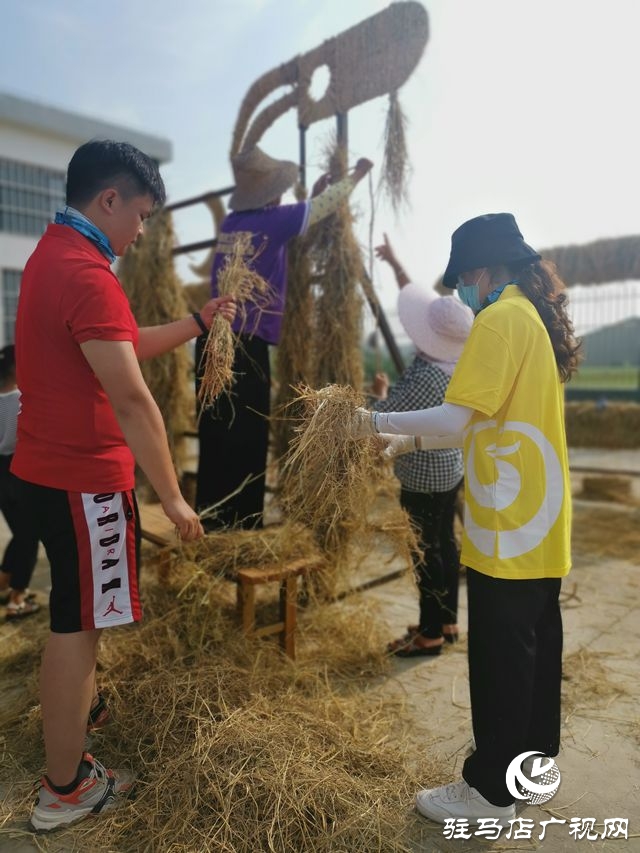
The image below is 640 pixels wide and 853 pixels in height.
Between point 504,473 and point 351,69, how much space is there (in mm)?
2872

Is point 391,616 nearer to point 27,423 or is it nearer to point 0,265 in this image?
point 27,423

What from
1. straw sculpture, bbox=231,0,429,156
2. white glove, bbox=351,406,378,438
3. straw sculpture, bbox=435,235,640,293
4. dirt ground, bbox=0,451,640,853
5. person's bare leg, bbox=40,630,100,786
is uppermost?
straw sculpture, bbox=231,0,429,156

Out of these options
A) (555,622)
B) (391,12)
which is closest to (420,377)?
(555,622)

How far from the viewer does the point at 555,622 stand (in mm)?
2121

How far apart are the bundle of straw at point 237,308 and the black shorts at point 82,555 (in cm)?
99

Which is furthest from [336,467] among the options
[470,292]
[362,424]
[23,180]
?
[23,180]

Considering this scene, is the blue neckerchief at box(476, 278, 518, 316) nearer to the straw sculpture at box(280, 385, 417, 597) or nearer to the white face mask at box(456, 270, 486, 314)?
the white face mask at box(456, 270, 486, 314)

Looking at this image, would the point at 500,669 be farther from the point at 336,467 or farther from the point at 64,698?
the point at 64,698

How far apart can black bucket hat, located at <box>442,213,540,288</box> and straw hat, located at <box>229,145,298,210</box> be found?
169 cm

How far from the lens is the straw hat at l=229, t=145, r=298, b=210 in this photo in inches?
137

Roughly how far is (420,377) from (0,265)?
2215 centimetres

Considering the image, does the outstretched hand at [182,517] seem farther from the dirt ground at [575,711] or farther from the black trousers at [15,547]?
the black trousers at [15,547]

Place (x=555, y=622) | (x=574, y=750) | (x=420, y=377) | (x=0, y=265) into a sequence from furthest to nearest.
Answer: (x=0, y=265) → (x=420, y=377) → (x=574, y=750) → (x=555, y=622)

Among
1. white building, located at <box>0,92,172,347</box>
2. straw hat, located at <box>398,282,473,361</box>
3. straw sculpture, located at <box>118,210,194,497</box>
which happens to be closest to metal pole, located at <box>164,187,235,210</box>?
straw sculpture, located at <box>118,210,194,497</box>
